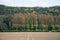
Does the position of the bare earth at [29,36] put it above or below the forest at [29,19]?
below

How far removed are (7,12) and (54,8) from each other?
115 cm

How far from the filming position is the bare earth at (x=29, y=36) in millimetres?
3582

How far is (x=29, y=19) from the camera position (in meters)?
3.62

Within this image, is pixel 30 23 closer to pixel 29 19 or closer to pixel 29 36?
pixel 29 19

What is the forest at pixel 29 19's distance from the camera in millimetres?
3615

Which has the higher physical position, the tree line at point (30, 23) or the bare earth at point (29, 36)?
the tree line at point (30, 23)

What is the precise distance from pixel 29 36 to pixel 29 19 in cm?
41

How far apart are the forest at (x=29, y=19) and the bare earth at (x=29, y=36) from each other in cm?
7

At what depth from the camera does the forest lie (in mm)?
3615

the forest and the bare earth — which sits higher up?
the forest

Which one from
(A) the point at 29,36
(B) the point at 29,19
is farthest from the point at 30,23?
(A) the point at 29,36

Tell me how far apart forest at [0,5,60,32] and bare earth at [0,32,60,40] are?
7 centimetres
